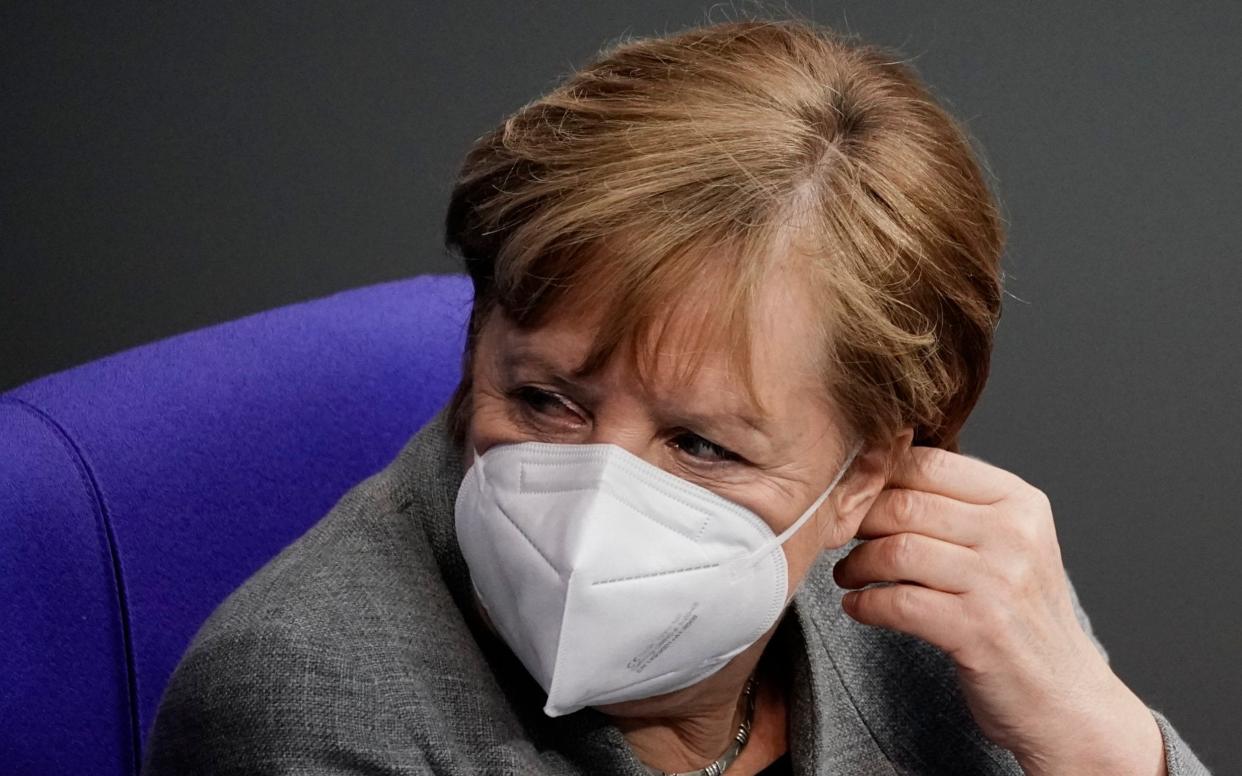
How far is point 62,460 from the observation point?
130 cm

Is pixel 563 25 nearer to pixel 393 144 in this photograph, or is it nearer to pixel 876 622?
pixel 393 144

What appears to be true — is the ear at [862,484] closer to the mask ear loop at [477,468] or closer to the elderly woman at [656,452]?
the elderly woman at [656,452]

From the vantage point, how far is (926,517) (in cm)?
134

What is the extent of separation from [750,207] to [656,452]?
0.19m

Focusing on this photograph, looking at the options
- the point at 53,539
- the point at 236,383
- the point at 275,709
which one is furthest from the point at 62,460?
the point at 275,709

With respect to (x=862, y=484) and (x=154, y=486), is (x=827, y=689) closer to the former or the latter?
(x=862, y=484)

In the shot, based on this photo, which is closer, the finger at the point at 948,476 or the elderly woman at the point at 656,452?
the elderly woman at the point at 656,452

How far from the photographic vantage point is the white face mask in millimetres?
1122

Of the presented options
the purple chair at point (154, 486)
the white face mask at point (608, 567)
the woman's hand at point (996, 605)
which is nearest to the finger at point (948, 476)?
the woman's hand at point (996, 605)


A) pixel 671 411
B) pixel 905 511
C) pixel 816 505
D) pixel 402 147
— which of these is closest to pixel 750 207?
pixel 671 411

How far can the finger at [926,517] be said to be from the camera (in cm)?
134

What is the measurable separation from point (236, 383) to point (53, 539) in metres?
0.26

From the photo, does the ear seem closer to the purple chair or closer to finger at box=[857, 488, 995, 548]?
finger at box=[857, 488, 995, 548]

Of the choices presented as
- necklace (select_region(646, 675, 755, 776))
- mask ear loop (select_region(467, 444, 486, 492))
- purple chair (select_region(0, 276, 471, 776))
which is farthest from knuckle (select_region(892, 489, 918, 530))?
purple chair (select_region(0, 276, 471, 776))
